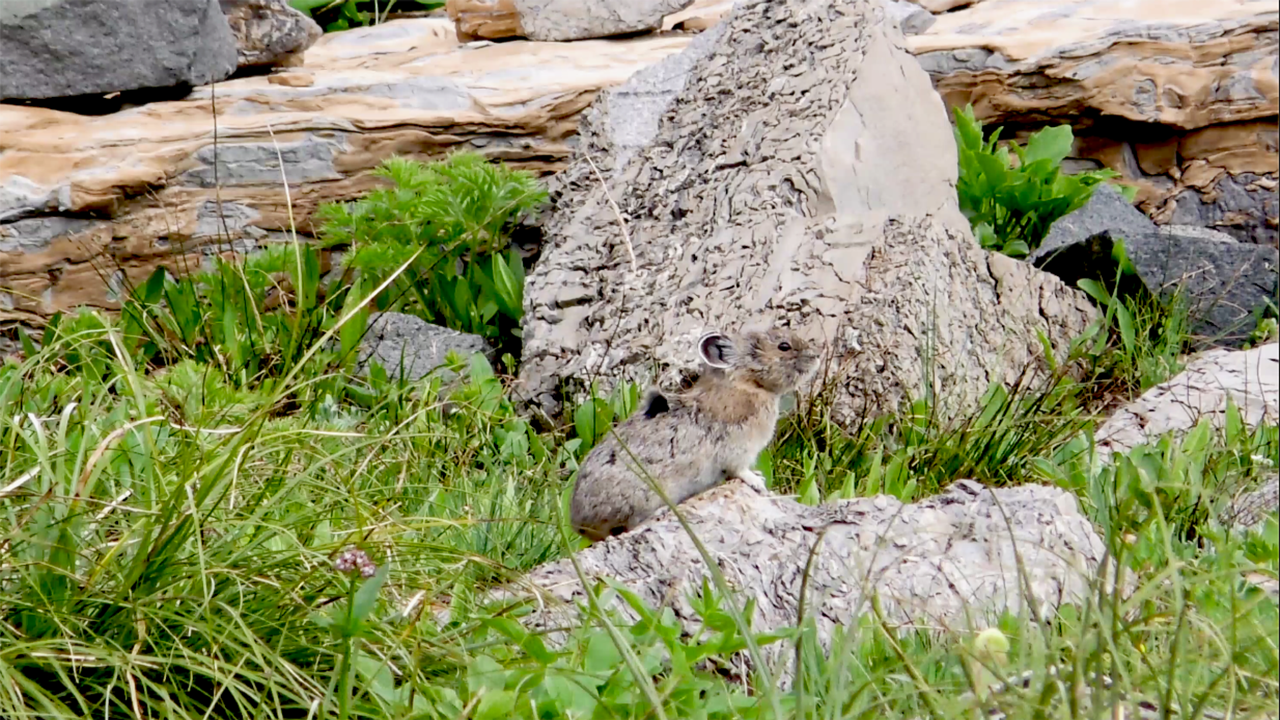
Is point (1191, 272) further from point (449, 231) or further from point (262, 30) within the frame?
point (262, 30)

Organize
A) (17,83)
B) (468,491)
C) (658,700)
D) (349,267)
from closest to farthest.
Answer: (658,700) < (468,491) < (349,267) < (17,83)

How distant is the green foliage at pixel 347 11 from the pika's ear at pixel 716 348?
6612 mm

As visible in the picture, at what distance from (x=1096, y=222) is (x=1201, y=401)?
2.17 metres

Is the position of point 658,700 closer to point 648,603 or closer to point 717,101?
point 648,603

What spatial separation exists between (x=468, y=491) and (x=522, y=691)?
179 centimetres

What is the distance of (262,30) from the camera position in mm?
8883

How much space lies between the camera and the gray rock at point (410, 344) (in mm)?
6941

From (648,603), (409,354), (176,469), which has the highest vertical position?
(176,469)

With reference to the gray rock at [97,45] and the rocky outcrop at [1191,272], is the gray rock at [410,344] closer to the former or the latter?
the gray rock at [97,45]

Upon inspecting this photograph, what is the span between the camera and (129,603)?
3396 millimetres

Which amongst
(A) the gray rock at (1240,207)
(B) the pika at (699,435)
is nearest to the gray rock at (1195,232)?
(A) the gray rock at (1240,207)

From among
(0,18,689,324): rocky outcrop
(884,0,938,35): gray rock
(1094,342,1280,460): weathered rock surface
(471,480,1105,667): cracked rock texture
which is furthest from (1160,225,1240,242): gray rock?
(471,480,1105,667): cracked rock texture

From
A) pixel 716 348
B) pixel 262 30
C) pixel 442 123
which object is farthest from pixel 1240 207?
pixel 262 30

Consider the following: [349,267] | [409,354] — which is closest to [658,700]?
[409,354]
